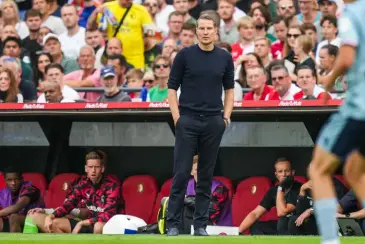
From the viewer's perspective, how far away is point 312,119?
13.0 metres

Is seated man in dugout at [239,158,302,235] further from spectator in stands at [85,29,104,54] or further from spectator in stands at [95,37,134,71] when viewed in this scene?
spectator in stands at [85,29,104,54]

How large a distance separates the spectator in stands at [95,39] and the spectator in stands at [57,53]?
1.24 ft

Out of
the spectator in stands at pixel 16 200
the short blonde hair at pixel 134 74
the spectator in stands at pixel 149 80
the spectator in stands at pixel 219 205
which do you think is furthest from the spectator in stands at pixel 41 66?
the spectator in stands at pixel 219 205

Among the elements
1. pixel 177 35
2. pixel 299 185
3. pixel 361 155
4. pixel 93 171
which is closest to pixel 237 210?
pixel 299 185

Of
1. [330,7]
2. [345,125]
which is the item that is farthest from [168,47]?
[345,125]

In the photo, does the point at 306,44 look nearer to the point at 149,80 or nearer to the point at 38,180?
the point at 149,80

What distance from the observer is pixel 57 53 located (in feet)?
55.0

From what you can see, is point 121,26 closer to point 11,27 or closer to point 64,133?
point 11,27

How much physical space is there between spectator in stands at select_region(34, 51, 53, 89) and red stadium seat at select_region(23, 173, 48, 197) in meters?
2.36

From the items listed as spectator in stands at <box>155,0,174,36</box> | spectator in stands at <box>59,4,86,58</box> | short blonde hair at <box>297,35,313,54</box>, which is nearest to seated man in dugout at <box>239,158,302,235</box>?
short blonde hair at <box>297,35,313,54</box>

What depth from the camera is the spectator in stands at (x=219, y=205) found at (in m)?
12.4

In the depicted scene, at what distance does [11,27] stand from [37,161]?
3.63 m

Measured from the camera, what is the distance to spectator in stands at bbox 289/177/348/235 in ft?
39.0

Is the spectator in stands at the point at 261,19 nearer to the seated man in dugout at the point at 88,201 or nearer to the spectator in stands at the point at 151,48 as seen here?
the spectator in stands at the point at 151,48
